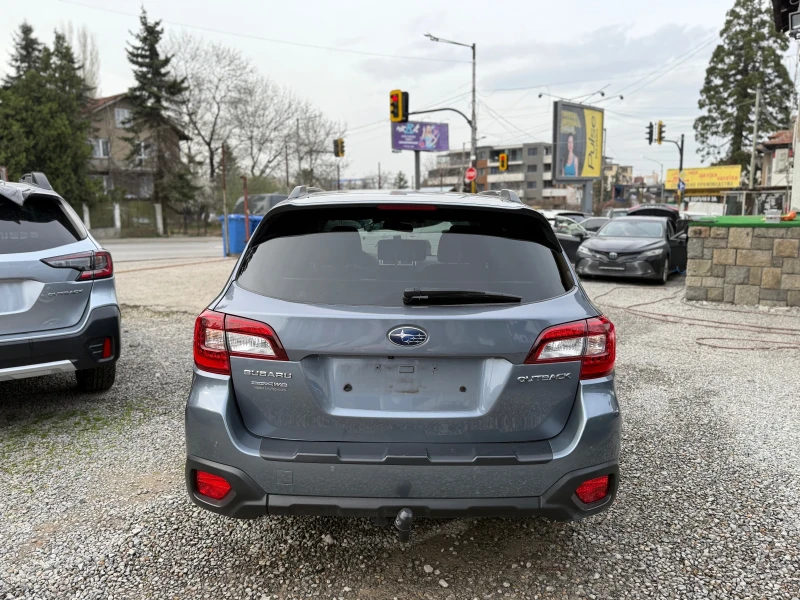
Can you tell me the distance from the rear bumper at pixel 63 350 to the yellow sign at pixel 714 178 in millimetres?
54250

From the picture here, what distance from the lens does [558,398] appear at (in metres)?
2.33

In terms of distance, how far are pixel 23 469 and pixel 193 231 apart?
41.3m

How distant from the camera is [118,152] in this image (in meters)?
52.3

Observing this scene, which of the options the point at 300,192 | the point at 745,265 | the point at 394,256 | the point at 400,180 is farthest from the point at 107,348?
the point at 400,180

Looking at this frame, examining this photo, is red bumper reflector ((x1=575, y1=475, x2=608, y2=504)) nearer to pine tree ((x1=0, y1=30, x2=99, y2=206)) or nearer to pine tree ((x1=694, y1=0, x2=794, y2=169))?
pine tree ((x1=0, y1=30, x2=99, y2=206))

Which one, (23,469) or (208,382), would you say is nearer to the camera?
(208,382)

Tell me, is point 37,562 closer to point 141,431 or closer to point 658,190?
point 141,431

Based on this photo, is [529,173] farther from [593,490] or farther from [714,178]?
[593,490]

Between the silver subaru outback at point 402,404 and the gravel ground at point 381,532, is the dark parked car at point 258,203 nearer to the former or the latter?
the gravel ground at point 381,532

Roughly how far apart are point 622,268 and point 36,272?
1118 cm

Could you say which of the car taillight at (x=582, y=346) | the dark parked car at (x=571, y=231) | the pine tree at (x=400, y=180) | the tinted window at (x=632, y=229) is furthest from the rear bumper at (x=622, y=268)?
the pine tree at (x=400, y=180)

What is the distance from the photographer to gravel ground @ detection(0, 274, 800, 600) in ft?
8.48

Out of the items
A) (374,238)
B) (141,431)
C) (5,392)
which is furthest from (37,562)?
(5,392)

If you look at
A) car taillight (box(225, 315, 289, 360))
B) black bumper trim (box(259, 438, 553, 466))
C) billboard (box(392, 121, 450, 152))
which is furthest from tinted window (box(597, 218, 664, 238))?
billboard (box(392, 121, 450, 152))
